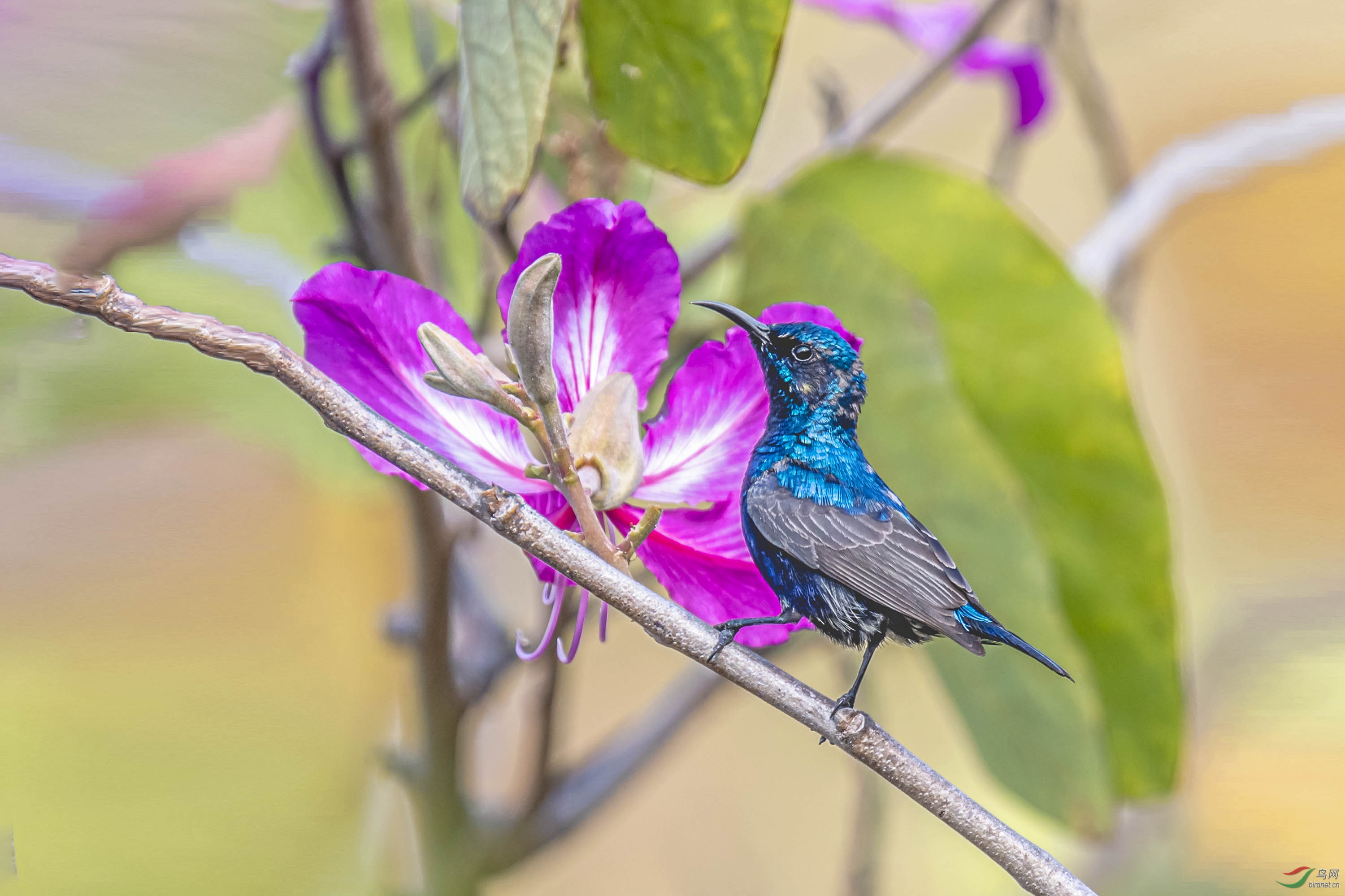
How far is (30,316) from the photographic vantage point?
0.24 meters

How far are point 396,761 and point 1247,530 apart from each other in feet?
1.51

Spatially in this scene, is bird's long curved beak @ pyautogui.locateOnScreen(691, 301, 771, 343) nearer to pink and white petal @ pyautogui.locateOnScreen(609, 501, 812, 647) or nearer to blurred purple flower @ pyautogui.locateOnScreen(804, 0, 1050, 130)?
pink and white petal @ pyautogui.locateOnScreen(609, 501, 812, 647)

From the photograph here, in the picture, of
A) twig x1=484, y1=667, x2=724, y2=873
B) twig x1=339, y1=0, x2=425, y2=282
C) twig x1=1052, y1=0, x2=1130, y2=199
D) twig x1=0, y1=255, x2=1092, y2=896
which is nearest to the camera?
twig x1=0, y1=255, x2=1092, y2=896

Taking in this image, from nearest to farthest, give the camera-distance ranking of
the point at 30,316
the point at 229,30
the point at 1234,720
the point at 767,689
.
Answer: the point at 767,689 < the point at 30,316 < the point at 229,30 < the point at 1234,720

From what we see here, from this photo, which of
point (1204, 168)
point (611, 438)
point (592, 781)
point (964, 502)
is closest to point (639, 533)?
point (611, 438)

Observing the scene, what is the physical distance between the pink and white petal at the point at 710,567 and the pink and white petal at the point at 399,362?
0.02 m

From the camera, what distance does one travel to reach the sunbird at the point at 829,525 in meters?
0.14

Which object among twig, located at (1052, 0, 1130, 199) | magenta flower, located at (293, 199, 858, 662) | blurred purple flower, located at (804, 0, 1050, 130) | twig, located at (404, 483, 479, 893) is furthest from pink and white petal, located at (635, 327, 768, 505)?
twig, located at (1052, 0, 1130, 199)

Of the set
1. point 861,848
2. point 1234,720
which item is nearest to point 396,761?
point 861,848

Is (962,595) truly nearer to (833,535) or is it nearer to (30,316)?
(833,535)

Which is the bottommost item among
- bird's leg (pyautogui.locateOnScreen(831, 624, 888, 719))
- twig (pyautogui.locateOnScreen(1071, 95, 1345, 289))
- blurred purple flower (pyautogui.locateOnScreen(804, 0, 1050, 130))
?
bird's leg (pyautogui.locateOnScreen(831, 624, 888, 719))

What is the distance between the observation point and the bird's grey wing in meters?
0.14

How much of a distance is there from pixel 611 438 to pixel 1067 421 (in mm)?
150

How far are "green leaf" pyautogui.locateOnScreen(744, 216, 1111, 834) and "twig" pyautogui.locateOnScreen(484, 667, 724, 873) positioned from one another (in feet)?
0.31
